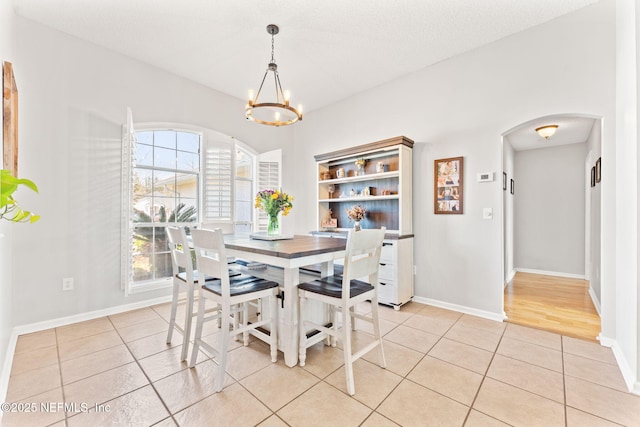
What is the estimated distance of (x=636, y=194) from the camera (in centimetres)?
181

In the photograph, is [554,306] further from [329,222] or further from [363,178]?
[329,222]

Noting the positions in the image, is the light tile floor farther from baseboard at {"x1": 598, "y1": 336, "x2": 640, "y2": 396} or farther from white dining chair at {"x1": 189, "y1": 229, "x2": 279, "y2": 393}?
white dining chair at {"x1": 189, "y1": 229, "x2": 279, "y2": 393}

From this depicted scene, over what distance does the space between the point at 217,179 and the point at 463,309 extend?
370 centimetres

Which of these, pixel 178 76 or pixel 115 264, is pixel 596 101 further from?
pixel 115 264

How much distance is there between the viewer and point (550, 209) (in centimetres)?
529

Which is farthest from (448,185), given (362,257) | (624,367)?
(624,367)

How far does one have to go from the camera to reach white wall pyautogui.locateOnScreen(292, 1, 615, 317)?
253 centimetres

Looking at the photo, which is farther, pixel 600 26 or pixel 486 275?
pixel 486 275

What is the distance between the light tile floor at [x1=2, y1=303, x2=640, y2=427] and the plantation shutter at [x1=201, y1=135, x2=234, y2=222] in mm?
1863

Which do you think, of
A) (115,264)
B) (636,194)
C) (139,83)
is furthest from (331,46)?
(115,264)

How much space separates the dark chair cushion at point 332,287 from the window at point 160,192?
2552 mm

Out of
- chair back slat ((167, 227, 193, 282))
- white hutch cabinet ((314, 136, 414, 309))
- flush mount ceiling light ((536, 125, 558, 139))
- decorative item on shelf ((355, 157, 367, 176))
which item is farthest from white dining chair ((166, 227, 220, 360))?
flush mount ceiling light ((536, 125, 558, 139))

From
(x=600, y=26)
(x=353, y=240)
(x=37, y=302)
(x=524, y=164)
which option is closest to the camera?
(x=353, y=240)

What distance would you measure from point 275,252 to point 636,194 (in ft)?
7.95
